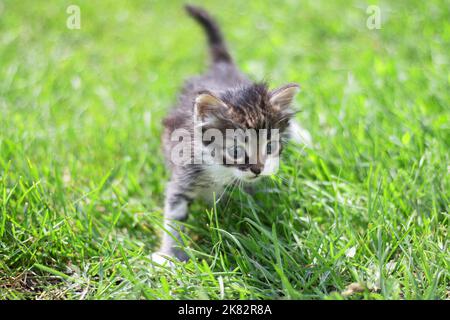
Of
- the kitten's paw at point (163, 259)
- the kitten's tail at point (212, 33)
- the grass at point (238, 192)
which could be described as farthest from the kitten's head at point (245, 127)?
the kitten's tail at point (212, 33)

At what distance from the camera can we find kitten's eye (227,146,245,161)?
260 centimetres

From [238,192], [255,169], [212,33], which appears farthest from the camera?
[212,33]

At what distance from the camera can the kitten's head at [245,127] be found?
2.59 metres

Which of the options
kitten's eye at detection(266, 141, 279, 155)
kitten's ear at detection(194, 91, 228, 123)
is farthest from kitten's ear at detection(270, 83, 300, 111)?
kitten's ear at detection(194, 91, 228, 123)

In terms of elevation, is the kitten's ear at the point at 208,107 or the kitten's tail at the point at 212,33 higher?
the kitten's tail at the point at 212,33

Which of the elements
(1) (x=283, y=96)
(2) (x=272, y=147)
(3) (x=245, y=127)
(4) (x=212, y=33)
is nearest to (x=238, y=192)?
(2) (x=272, y=147)

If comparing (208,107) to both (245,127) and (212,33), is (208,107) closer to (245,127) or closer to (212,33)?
(245,127)

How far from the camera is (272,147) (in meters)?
2.71

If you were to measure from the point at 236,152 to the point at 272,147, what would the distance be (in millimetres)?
224

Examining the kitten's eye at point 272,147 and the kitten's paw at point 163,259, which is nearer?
the kitten's paw at point 163,259

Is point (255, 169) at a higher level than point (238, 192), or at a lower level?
higher

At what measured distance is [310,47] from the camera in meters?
5.10

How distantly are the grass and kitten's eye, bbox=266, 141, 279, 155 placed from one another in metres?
0.28

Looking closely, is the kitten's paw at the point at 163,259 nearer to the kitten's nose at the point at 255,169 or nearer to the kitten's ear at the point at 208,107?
the kitten's nose at the point at 255,169
